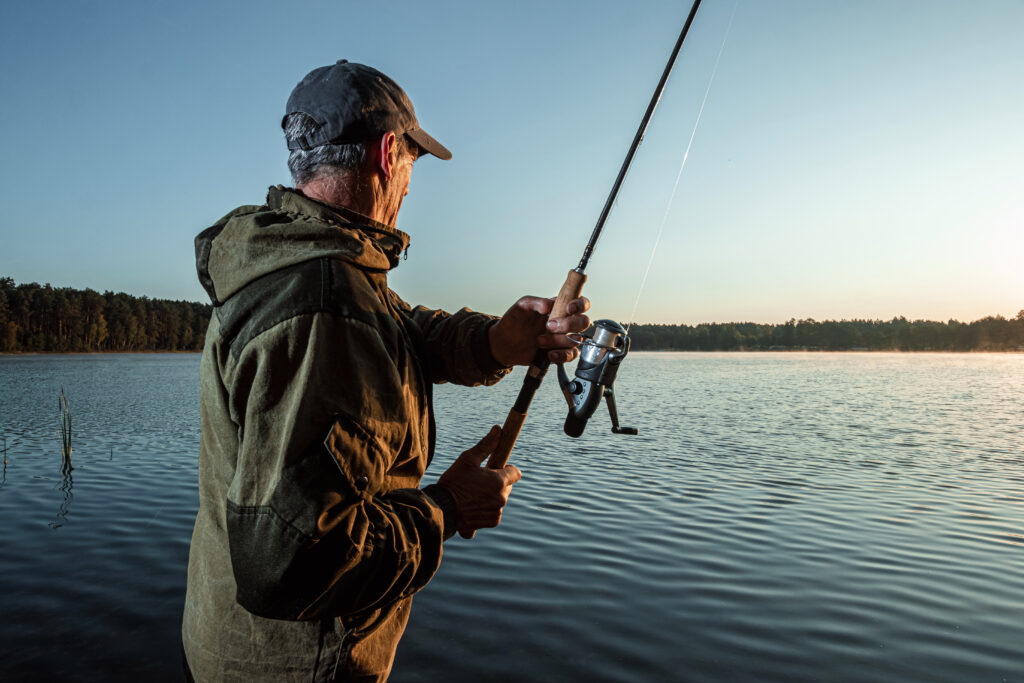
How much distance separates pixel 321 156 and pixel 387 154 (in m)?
0.19

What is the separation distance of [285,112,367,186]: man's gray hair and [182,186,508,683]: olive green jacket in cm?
11

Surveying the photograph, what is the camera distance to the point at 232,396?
62.0 inches

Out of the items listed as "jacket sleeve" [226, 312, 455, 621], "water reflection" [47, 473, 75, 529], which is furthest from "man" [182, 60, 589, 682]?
"water reflection" [47, 473, 75, 529]

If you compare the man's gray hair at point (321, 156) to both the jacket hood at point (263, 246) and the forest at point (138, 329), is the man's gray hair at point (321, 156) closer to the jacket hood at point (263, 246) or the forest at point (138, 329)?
the jacket hood at point (263, 246)

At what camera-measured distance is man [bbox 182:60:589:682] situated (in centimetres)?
148

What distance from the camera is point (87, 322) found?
99.7 meters

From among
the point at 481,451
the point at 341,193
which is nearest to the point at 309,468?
the point at 341,193

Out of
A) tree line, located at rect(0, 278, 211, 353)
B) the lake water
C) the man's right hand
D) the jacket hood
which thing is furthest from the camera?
tree line, located at rect(0, 278, 211, 353)

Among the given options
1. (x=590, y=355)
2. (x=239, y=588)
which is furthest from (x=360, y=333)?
→ (x=590, y=355)

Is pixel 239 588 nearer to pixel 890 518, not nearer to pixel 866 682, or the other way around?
pixel 866 682

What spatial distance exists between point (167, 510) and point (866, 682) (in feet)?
28.3

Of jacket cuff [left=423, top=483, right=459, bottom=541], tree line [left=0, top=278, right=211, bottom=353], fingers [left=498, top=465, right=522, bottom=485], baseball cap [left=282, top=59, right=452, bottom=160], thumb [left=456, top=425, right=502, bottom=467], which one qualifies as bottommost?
jacket cuff [left=423, top=483, right=459, bottom=541]

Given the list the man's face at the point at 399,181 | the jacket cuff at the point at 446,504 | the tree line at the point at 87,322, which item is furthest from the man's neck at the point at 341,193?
the tree line at the point at 87,322

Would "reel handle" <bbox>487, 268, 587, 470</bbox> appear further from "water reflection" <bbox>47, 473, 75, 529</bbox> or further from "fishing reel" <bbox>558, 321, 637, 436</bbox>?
"water reflection" <bbox>47, 473, 75, 529</bbox>
